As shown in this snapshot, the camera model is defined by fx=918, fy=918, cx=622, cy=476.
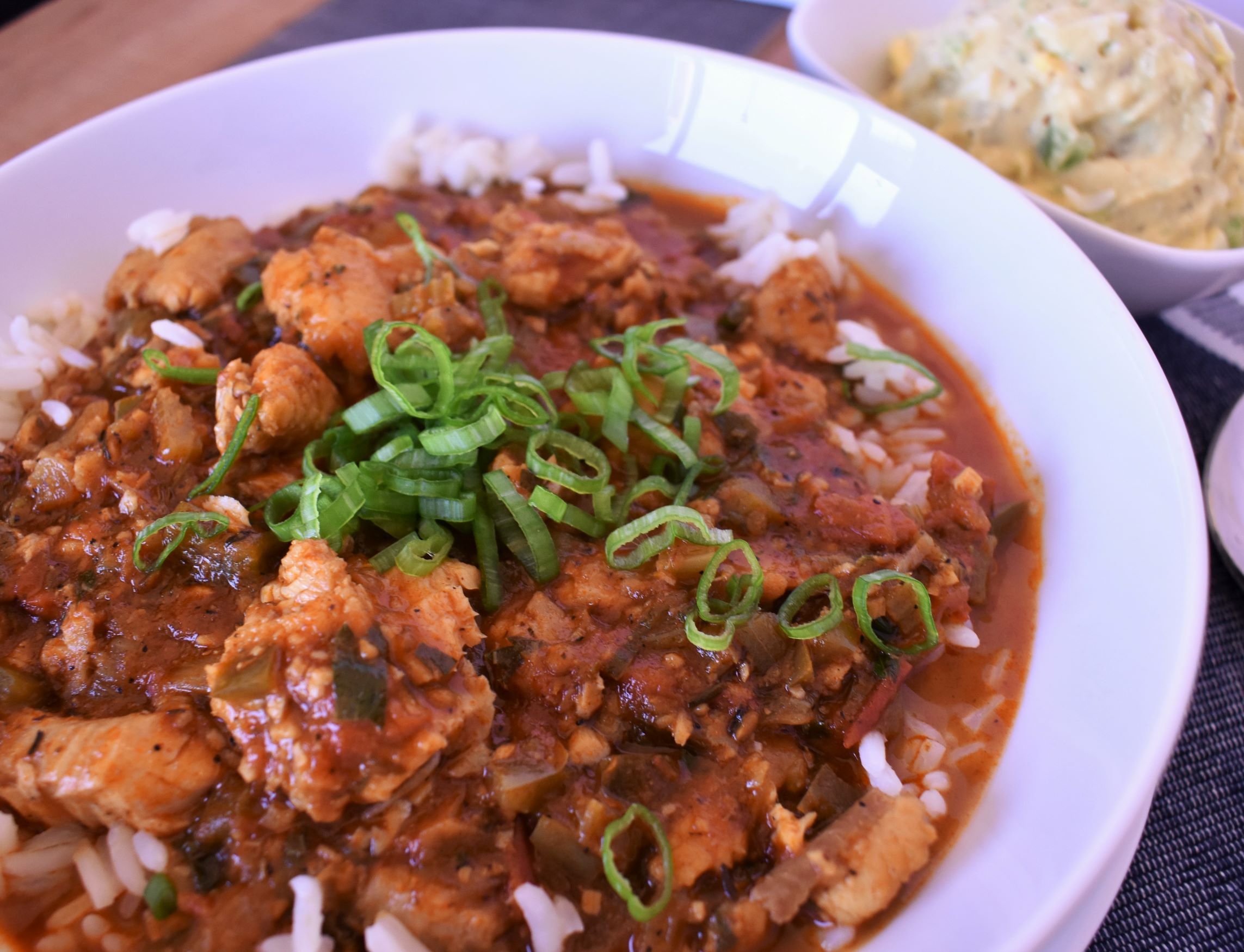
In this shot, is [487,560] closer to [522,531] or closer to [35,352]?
[522,531]

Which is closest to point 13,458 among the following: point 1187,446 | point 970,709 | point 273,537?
point 273,537

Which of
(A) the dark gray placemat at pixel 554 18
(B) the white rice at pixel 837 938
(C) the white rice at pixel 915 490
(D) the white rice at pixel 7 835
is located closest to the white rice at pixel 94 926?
(D) the white rice at pixel 7 835

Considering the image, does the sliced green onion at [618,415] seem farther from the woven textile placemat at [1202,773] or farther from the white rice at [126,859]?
the white rice at [126,859]

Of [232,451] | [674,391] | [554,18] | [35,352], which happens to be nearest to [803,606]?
[674,391]

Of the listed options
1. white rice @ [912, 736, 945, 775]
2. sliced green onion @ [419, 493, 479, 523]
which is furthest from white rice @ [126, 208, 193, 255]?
white rice @ [912, 736, 945, 775]

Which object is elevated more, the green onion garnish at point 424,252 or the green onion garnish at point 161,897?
the green onion garnish at point 424,252

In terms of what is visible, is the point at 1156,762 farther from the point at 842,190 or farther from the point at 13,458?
the point at 13,458
